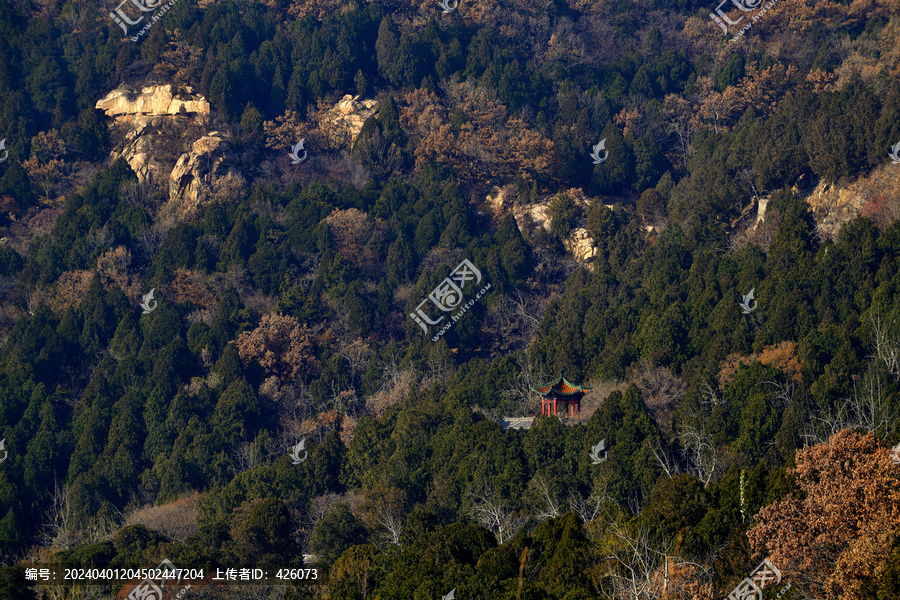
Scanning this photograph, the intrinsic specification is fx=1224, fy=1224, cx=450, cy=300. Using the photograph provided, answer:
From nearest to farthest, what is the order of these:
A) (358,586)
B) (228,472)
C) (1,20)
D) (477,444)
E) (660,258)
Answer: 1. (358,586)
2. (477,444)
3. (228,472)
4. (660,258)
5. (1,20)

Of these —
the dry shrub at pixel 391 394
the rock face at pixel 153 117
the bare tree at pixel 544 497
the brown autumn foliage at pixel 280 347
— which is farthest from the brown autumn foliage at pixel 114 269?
the bare tree at pixel 544 497

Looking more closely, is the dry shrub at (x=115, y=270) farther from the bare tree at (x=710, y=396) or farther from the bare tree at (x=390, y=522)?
the bare tree at (x=710, y=396)

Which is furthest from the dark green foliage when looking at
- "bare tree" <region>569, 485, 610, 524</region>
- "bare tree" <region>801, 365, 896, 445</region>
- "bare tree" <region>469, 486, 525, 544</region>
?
"bare tree" <region>801, 365, 896, 445</region>

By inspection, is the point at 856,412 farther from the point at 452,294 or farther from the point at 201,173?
the point at 201,173

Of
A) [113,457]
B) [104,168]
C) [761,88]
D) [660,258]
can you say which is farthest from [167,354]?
[761,88]

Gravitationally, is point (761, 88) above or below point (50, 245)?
above

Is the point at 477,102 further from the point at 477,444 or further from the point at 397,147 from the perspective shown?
the point at 477,444
